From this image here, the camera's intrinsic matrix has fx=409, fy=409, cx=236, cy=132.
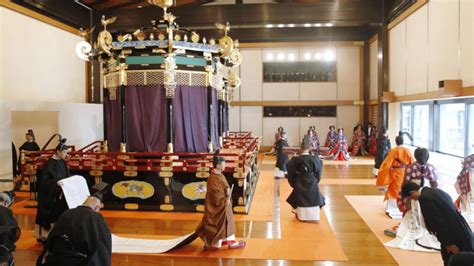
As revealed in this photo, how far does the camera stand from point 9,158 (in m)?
9.37

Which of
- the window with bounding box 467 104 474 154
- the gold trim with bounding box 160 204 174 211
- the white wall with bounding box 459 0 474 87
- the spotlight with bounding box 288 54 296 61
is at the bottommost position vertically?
the gold trim with bounding box 160 204 174 211

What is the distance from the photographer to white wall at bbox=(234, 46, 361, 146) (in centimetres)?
1784

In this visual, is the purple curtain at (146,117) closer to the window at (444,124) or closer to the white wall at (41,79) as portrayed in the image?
the white wall at (41,79)

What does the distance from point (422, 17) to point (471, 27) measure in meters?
3.00

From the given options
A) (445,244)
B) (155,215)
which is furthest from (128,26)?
(445,244)

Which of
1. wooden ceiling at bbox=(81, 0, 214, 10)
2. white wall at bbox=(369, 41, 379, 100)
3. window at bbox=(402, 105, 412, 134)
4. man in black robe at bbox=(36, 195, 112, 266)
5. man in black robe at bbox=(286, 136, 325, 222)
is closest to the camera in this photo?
man in black robe at bbox=(36, 195, 112, 266)

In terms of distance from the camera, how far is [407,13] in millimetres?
11602

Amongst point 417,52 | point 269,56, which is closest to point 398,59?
point 417,52

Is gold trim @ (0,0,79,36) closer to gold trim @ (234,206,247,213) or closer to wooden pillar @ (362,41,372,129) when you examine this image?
gold trim @ (234,206,247,213)

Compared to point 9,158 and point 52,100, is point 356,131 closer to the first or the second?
point 52,100

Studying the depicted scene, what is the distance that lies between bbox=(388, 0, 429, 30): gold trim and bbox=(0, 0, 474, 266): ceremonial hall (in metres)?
0.09

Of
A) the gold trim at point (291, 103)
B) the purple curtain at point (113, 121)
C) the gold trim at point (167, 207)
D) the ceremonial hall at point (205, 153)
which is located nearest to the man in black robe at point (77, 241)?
the ceremonial hall at point (205, 153)

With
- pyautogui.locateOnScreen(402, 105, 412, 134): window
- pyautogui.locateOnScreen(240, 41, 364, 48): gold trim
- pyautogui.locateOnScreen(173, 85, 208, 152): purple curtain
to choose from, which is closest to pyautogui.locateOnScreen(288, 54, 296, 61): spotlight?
pyautogui.locateOnScreen(240, 41, 364, 48): gold trim

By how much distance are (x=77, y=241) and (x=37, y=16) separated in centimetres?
1009
